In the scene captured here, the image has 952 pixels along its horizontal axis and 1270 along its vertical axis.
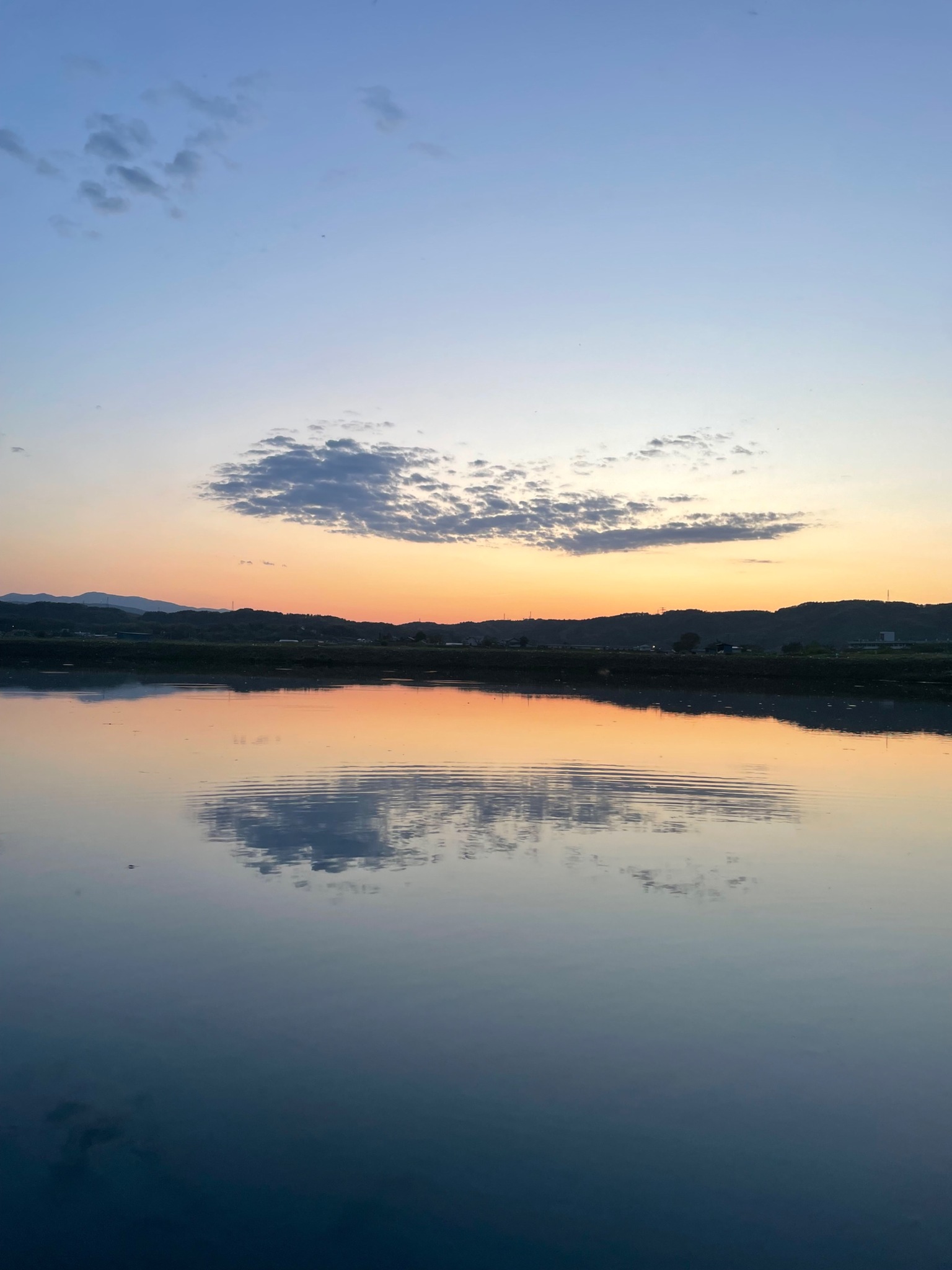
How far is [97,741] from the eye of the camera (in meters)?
26.7

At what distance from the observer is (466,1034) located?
8352mm

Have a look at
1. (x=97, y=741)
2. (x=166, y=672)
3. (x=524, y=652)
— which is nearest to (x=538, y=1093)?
(x=97, y=741)

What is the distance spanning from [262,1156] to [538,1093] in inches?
92.8

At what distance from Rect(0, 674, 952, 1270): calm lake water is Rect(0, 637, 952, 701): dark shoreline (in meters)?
53.7

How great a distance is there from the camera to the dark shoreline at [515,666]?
75625 mm

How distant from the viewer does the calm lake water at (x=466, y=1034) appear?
19.1ft

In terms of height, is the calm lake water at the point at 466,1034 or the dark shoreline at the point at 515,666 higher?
the dark shoreline at the point at 515,666

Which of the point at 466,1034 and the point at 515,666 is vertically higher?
the point at 515,666

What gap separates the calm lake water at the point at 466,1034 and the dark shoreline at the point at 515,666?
53.7m

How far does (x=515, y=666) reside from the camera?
3693 inches

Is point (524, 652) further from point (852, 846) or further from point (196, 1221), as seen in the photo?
point (196, 1221)

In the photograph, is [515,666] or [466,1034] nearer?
[466,1034]

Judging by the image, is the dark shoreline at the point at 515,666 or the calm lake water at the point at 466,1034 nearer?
the calm lake water at the point at 466,1034

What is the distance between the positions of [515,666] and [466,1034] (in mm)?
85578
